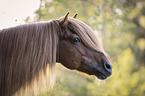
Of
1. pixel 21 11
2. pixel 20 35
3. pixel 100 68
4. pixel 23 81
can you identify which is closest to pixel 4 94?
pixel 23 81

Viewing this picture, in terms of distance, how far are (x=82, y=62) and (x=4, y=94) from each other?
101 cm

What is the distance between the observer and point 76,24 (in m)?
2.00

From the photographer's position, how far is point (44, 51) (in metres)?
1.76

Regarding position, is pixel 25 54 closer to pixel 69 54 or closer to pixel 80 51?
pixel 69 54

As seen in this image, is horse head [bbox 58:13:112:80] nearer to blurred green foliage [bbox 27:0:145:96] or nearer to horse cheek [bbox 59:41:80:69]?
horse cheek [bbox 59:41:80:69]

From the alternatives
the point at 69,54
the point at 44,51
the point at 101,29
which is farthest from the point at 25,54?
the point at 101,29

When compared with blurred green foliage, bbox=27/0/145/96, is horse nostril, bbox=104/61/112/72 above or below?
above

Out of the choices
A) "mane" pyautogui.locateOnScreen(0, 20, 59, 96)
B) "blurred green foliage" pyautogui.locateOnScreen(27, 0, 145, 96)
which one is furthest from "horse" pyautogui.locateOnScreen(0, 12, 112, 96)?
"blurred green foliage" pyautogui.locateOnScreen(27, 0, 145, 96)

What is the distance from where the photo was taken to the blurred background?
275 cm

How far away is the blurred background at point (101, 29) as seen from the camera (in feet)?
9.02

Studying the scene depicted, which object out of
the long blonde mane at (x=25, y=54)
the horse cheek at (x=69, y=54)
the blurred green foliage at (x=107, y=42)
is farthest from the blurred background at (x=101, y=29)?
the horse cheek at (x=69, y=54)

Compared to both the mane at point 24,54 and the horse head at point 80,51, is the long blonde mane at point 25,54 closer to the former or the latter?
the mane at point 24,54

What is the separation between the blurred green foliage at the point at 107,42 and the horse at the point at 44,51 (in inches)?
11.8

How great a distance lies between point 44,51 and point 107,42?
7024 millimetres
